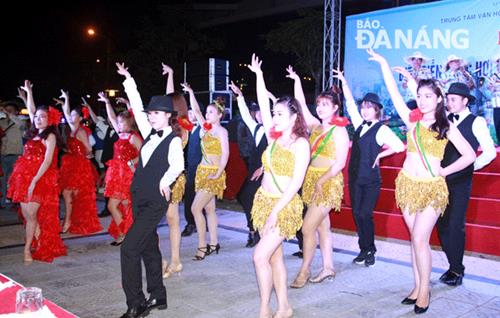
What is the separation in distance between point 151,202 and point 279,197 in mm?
1008

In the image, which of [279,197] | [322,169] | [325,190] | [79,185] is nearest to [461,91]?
[322,169]

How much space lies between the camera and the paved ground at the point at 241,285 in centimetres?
430

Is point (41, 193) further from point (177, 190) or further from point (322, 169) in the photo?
point (322, 169)

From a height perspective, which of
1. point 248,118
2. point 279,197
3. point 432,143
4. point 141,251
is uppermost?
point 248,118

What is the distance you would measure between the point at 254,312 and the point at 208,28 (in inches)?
1049

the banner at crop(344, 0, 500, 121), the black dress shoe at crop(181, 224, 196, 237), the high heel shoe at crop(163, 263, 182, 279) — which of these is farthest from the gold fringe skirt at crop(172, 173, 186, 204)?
the banner at crop(344, 0, 500, 121)

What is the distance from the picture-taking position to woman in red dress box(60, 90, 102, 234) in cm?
719

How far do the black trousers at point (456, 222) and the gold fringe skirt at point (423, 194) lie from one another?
90 centimetres

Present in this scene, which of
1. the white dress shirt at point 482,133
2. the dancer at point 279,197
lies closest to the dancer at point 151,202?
the dancer at point 279,197

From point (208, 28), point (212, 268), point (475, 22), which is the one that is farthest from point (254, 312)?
point (208, 28)

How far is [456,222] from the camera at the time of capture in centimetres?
501

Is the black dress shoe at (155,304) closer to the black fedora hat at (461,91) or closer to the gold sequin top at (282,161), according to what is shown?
the gold sequin top at (282,161)

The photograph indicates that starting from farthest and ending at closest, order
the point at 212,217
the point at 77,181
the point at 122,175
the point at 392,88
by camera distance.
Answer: the point at 77,181 < the point at 122,175 < the point at 212,217 < the point at 392,88

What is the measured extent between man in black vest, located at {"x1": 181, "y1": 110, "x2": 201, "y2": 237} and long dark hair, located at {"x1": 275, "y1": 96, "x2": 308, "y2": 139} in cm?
340
